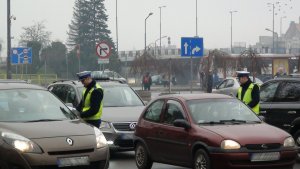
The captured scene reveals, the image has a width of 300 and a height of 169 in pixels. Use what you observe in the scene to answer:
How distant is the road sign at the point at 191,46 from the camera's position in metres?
25.5

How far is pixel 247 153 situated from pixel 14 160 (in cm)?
346

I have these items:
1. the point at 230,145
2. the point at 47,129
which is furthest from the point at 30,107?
A: the point at 230,145

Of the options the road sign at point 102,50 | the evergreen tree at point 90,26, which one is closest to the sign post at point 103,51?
the road sign at point 102,50

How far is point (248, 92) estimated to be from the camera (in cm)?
1372

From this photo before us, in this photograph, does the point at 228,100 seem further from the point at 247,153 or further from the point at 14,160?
the point at 14,160

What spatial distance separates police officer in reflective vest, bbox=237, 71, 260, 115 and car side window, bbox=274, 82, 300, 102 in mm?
645

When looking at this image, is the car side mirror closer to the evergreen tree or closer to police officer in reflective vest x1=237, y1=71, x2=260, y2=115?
police officer in reflective vest x1=237, y1=71, x2=260, y2=115

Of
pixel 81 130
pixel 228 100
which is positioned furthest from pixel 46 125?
pixel 228 100

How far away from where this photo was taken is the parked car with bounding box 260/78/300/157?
13352mm

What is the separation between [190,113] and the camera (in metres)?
11.1

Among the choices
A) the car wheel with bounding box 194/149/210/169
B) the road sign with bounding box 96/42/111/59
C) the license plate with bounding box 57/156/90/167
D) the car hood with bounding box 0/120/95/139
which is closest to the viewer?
the license plate with bounding box 57/156/90/167

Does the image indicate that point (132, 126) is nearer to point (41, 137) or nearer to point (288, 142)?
point (288, 142)

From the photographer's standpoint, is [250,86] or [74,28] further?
[74,28]

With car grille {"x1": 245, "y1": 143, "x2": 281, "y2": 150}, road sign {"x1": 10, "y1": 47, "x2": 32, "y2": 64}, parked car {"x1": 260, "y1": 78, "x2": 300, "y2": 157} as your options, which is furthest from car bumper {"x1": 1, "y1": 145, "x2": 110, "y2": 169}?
road sign {"x1": 10, "y1": 47, "x2": 32, "y2": 64}
